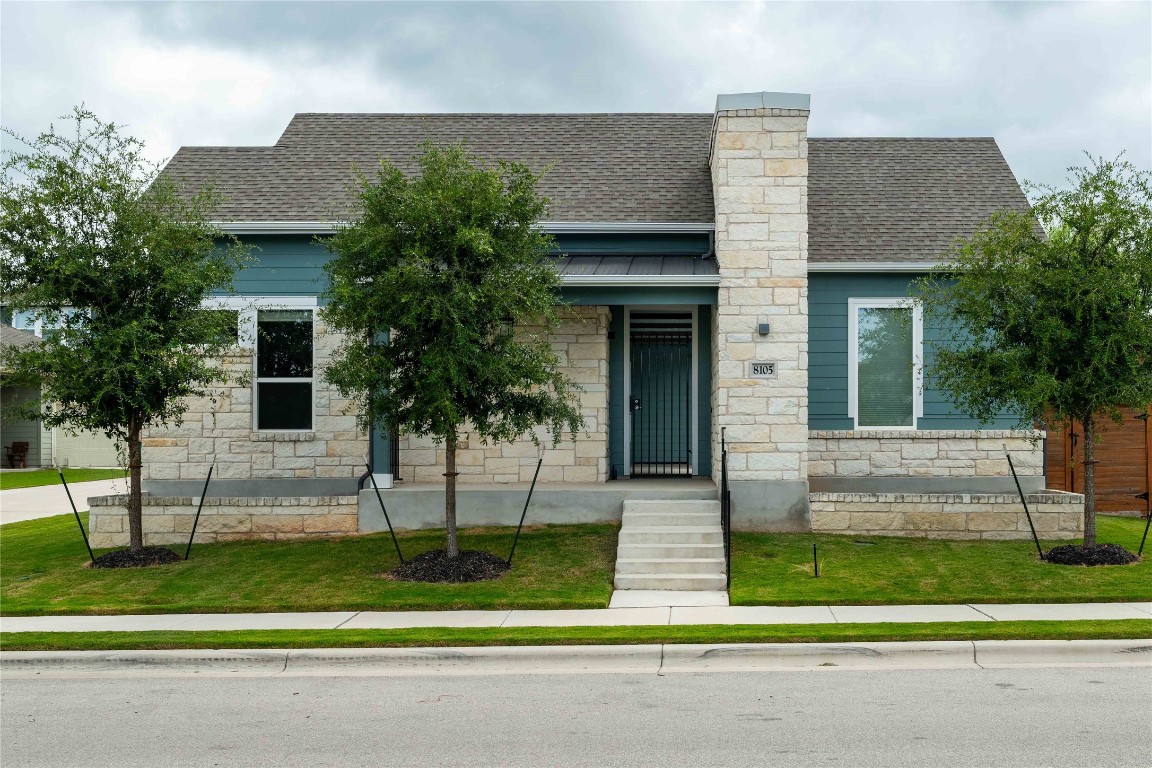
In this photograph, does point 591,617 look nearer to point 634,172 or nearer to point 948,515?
point 948,515

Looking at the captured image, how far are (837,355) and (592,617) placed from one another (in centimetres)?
699

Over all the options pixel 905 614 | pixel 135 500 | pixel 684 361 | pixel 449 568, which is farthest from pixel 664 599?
pixel 135 500

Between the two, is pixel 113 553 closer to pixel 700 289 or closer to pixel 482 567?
pixel 482 567

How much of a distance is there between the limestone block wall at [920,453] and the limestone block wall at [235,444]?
6932 millimetres

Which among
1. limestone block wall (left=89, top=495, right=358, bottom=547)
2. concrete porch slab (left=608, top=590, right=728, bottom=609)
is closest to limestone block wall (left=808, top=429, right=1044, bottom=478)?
concrete porch slab (left=608, top=590, right=728, bottom=609)

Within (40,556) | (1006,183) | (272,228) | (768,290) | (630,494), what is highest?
(1006,183)

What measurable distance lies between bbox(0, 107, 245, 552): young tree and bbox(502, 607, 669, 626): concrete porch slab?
502 cm

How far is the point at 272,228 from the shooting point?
13516 mm

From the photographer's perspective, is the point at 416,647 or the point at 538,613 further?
the point at 538,613

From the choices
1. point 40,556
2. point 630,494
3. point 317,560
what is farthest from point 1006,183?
point 40,556

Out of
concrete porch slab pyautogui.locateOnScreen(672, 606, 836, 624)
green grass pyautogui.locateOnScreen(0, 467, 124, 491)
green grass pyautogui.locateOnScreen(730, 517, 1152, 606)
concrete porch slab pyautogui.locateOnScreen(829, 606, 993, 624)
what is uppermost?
green grass pyautogui.locateOnScreen(730, 517, 1152, 606)

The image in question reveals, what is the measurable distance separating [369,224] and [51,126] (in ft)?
13.1

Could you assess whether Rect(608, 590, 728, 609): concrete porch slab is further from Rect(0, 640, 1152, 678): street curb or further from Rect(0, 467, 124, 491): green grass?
Rect(0, 467, 124, 491): green grass

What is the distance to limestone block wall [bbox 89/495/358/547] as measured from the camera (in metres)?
12.4
